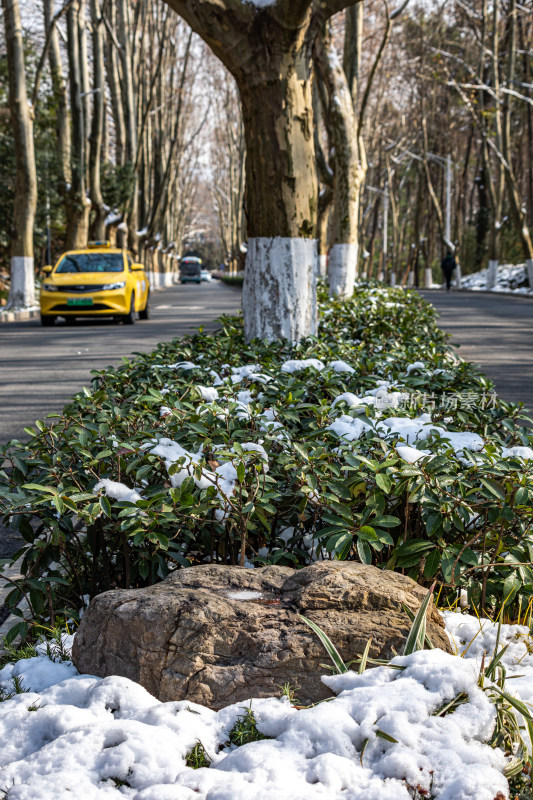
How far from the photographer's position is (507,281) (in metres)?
35.1

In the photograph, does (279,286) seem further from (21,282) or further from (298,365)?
(21,282)

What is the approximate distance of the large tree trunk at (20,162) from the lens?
816 inches

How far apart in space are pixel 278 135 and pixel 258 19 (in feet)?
2.98

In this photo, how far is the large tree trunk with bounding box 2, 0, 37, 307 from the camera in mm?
20734

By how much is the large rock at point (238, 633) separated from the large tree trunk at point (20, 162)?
2013cm

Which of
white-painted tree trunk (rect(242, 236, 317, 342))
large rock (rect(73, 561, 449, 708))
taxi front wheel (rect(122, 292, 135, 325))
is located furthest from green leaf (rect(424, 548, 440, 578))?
taxi front wheel (rect(122, 292, 135, 325))

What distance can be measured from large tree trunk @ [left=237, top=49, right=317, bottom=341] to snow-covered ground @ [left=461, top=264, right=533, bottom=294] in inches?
937

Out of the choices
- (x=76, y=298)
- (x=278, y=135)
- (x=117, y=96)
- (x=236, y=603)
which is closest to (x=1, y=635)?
(x=236, y=603)

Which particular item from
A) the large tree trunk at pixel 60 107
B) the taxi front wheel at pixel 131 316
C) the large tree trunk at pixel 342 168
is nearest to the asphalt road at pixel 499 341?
the large tree trunk at pixel 342 168

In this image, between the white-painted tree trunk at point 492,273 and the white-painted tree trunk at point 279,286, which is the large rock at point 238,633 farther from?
the white-painted tree trunk at point 492,273

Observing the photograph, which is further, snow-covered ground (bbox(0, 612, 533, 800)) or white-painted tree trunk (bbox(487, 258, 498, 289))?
white-painted tree trunk (bbox(487, 258, 498, 289))

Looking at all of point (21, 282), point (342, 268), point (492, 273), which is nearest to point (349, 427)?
point (342, 268)

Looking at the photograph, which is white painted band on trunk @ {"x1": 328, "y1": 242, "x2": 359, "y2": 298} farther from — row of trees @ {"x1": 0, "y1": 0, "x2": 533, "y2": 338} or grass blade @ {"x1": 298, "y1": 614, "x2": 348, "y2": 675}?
grass blade @ {"x1": 298, "y1": 614, "x2": 348, "y2": 675}

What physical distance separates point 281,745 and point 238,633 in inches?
16.5
